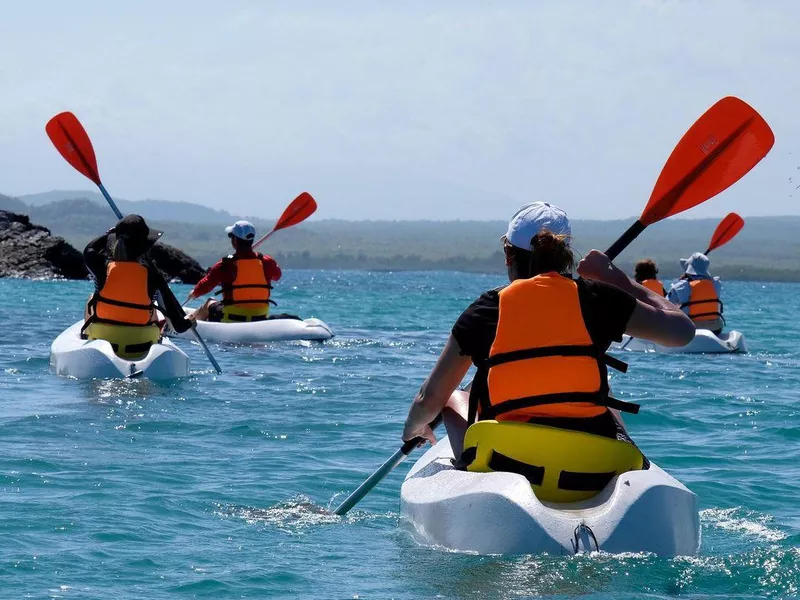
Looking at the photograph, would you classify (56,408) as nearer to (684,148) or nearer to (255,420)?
(255,420)

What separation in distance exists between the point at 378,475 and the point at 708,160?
2.14 meters

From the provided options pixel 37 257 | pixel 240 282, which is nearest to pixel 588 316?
pixel 240 282

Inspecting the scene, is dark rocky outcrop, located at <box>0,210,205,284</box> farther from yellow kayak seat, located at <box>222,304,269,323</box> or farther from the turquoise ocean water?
the turquoise ocean water

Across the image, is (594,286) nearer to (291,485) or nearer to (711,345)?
(291,485)

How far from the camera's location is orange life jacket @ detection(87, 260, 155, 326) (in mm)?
9820

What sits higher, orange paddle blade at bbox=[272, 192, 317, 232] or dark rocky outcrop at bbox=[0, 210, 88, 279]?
orange paddle blade at bbox=[272, 192, 317, 232]

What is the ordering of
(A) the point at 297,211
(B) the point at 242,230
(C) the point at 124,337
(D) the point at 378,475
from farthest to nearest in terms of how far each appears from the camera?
(A) the point at 297,211 → (B) the point at 242,230 → (C) the point at 124,337 → (D) the point at 378,475

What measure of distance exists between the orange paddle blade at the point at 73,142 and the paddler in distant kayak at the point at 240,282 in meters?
1.71

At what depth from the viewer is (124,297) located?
995 centimetres

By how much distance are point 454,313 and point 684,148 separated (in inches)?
834

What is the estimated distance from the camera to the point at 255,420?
862 cm

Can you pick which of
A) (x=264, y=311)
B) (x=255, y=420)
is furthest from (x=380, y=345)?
(x=255, y=420)

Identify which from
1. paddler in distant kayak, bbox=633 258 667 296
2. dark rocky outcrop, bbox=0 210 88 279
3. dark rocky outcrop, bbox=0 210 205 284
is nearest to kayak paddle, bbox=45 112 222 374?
paddler in distant kayak, bbox=633 258 667 296

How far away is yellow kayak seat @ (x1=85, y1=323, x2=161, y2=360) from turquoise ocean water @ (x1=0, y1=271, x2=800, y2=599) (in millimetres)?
439
